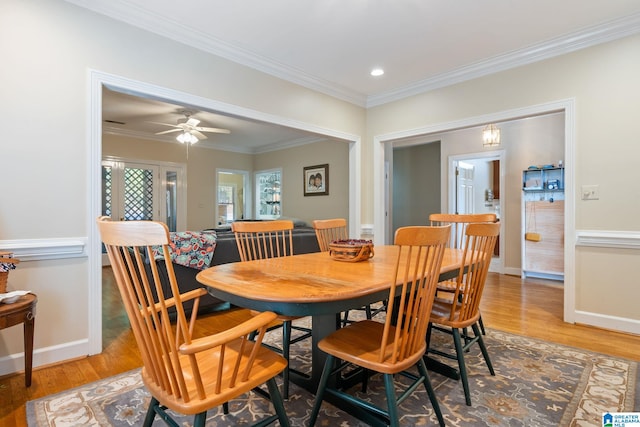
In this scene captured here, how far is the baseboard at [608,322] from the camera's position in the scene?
9.02 feet

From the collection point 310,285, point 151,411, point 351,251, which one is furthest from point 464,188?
point 151,411

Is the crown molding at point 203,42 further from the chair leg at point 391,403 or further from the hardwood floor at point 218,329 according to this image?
the chair leg at point 391,403

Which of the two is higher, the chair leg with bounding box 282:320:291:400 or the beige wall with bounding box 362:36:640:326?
the beige wall with bounding box 362:36:640:326

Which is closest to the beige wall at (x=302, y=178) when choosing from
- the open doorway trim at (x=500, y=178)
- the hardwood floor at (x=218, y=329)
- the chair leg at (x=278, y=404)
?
the open doorway trim at (x=500, y=178)

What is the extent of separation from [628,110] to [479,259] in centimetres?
217

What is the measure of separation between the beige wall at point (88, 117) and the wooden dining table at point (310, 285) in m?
1.40

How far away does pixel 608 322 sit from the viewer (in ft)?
9.39

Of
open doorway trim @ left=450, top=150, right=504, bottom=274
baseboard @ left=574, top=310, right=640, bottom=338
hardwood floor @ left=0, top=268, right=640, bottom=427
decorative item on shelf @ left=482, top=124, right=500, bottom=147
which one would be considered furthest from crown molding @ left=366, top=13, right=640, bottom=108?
hardwood floor @ left=0, top=268, right=640, bottom=427

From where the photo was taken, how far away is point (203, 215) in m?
7.21

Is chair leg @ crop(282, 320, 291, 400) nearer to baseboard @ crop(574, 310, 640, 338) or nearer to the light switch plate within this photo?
baseboard @ crop(574, 310, 640, 338)

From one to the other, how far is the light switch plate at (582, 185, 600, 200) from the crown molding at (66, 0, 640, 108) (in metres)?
1.23

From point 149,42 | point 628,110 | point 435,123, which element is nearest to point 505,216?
point 435,123

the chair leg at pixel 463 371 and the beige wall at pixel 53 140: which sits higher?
the beige wall at pixel 53 140

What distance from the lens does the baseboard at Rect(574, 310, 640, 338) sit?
2.75 meters
